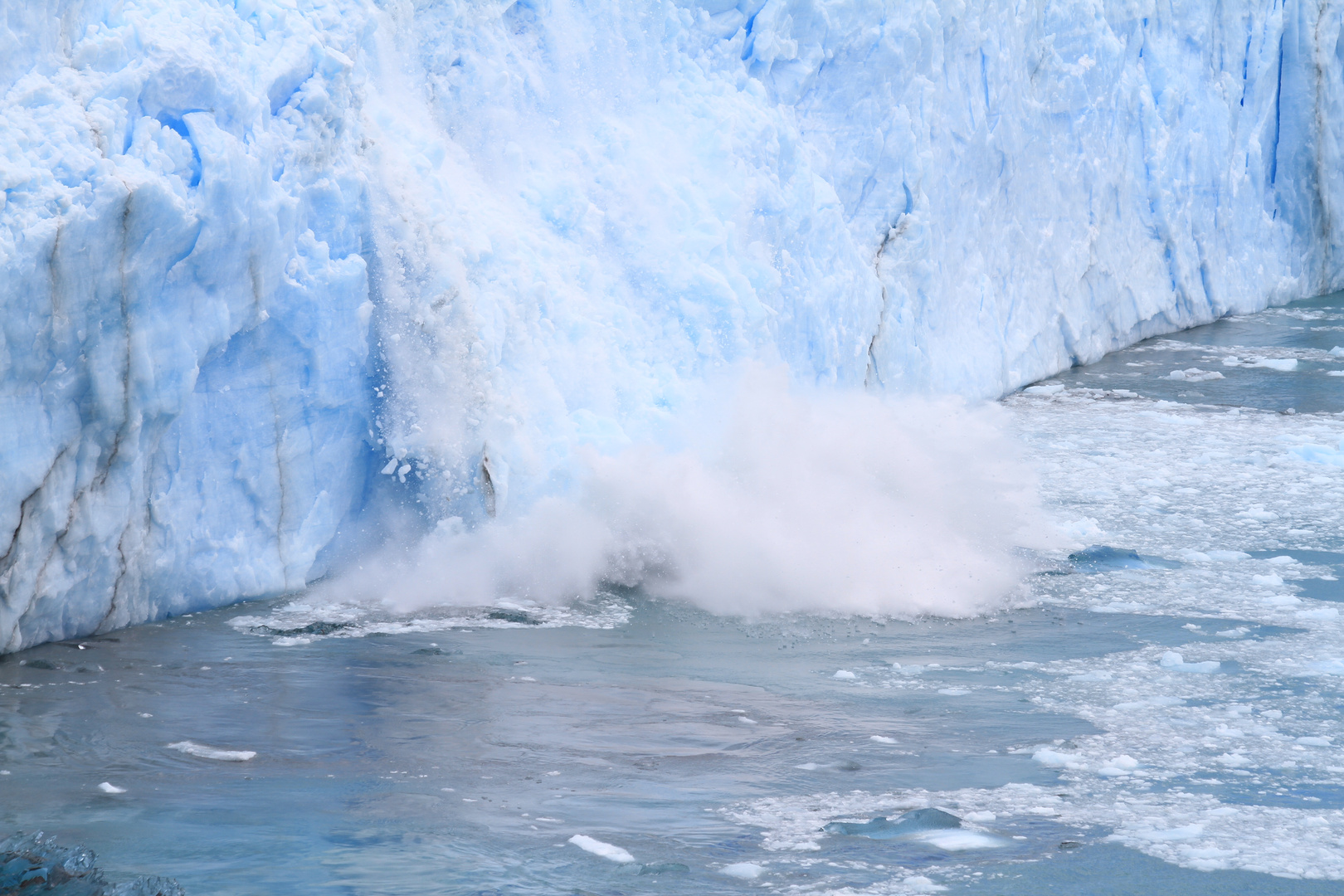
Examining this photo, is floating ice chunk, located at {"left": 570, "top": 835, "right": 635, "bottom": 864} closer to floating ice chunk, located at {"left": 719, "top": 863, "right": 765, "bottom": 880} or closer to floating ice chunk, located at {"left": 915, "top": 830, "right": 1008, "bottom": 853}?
floating ice chunk, located at {"left": 719, "top": 863, "right": 765, "bottom": 880}

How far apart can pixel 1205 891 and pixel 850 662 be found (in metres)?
2.01

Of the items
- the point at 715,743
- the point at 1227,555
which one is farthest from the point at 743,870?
the point at 1227,555

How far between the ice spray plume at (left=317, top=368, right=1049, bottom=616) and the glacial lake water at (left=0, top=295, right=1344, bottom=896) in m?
0.23

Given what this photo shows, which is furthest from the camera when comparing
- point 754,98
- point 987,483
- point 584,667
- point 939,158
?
point 939,158

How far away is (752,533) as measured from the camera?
241 inches

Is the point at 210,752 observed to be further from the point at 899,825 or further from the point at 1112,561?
the point at 1112,561

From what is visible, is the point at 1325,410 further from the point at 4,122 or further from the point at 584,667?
the point at 4,122

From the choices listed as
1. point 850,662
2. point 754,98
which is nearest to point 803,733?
point 850,662

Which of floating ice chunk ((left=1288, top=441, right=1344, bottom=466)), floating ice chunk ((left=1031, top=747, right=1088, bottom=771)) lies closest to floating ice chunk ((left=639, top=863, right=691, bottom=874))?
floating ice chunk ((left=1031, top=747, right=1088, bottom=771))

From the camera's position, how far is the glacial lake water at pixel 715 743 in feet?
10.3

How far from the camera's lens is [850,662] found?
5020 millimetres

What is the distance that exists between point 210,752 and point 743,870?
59.8 inches

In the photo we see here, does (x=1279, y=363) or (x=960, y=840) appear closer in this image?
(x=960, y=840)

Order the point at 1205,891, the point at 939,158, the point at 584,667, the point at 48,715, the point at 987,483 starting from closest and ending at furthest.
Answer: the point at 1205,891, the point at 48,715, the point at 584,667, the point at 987,483, the point at 939,158
